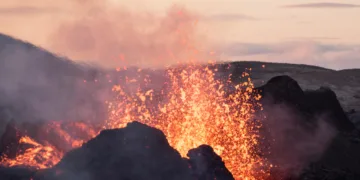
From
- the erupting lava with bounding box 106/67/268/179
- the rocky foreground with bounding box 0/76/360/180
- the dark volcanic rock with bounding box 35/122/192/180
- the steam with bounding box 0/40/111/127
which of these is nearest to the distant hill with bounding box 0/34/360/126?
the steam with bounding box 0/40/111/127

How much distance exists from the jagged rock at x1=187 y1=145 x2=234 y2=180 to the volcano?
0.04 meters

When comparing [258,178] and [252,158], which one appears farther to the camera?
[252,158]

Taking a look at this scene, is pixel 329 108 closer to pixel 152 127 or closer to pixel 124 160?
pixel 152 127

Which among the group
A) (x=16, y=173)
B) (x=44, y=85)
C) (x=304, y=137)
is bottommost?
(x=304, y=137)

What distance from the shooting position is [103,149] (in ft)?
68.2

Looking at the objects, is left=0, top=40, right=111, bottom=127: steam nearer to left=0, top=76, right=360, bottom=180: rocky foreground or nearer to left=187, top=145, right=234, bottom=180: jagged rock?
left=0, top=76, right=360, bottom=180: rocky foreground

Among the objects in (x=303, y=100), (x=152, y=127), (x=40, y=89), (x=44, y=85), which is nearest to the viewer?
(x=152, y=127)

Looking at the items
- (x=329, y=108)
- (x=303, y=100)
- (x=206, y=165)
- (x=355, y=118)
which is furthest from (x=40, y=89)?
(x=355, y=118)

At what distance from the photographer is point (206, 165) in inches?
850

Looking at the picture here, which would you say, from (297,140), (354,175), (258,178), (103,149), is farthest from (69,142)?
(354,175)

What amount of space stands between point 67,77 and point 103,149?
10818mm

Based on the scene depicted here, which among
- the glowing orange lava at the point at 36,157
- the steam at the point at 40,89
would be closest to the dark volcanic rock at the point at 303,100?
the steam at the point at 40,89

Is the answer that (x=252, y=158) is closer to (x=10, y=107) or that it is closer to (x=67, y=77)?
(x=67, y=77)

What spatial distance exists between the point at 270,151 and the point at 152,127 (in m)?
16.8
